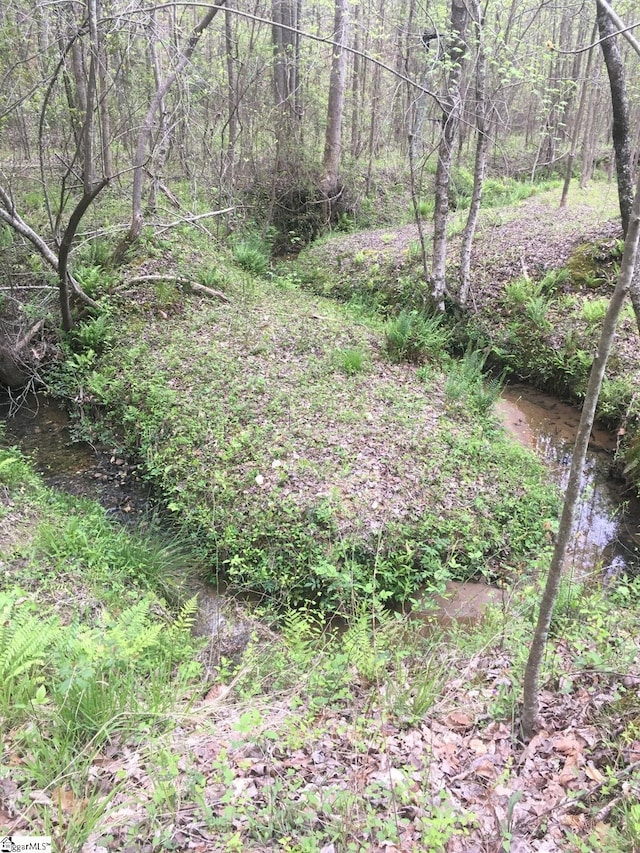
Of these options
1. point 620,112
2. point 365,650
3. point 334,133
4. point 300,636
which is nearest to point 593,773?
point 365,650

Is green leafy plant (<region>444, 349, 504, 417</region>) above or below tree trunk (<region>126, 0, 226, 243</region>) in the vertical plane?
below

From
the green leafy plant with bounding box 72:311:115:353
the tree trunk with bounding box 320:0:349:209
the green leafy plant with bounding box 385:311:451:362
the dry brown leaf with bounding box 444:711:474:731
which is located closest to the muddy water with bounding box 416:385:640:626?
the dry brown leaf with bounding box 444:711:474:731

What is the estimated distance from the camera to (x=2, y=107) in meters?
6.75

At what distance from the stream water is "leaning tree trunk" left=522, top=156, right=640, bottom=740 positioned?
1.82 metres

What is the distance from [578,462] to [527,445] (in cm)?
515

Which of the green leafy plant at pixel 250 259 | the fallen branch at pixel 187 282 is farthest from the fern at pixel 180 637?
the green leafy plant at pixel 250 259

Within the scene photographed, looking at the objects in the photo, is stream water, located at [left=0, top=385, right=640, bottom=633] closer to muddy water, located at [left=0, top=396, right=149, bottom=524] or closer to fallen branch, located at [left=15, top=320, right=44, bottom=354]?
muddy water, located at [left=0, top=396, right=149, bottom=524]

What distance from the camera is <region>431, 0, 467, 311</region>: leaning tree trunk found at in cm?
683

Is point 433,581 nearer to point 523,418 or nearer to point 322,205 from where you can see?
point 523,418

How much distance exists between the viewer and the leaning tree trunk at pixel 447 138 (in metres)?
6.83

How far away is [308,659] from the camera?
3568 mm

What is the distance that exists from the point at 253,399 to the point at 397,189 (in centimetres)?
1335

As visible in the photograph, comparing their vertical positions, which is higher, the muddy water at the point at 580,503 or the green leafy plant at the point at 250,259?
the green leafy plant at the point at 250,259

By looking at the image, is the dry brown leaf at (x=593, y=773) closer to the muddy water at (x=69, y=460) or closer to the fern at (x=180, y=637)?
the fern at (x=180, y=637)
